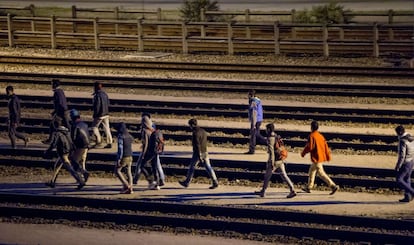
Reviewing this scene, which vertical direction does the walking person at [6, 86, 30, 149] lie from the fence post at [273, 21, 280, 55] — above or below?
below

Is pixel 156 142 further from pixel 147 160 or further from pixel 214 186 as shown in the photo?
pixel 214 186

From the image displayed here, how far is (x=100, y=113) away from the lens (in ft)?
70.2

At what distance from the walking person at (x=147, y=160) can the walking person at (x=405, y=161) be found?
177 inches

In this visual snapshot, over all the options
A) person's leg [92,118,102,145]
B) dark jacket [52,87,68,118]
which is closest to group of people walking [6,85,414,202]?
dark jacket [52,87,68,118]

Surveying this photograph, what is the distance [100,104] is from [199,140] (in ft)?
12.3

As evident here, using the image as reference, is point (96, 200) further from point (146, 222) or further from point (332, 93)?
point (332, 93)

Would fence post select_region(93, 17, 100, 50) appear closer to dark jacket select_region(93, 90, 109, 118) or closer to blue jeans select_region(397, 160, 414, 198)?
dark jacket select_region(93, 90, 109, 118)

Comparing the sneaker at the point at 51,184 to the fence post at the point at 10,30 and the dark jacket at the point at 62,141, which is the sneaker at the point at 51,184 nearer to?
the dark jacket at the point at 62,141

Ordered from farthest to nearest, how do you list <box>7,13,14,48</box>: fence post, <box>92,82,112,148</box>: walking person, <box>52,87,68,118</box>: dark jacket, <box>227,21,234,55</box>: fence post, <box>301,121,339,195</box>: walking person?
<box>7,13,14,48</box>: fence post < <box>227,21,234,55</box>: fence post < <box>52,87,68,118</box>: dark jacket < <box>92,82,112,148</box>: walking person < <box>301,121,339,195</box>: walking person

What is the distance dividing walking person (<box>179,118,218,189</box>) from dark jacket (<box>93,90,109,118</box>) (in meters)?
3.39

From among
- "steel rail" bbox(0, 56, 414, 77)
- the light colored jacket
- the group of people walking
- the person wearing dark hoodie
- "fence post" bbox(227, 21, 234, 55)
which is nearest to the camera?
the light colored jacket

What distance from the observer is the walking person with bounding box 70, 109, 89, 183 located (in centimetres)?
1848

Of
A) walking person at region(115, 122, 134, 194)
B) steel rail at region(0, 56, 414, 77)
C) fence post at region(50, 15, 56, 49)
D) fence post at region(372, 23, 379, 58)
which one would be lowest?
walking person at region(115, 122, 134, 194)

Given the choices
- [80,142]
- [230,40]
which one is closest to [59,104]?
[80,142]
